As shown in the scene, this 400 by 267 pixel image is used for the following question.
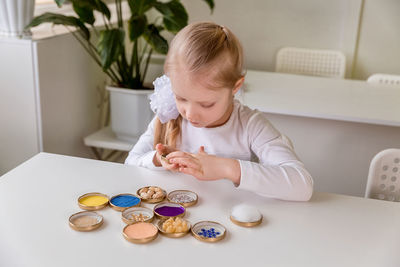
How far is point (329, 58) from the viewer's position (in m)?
3.12

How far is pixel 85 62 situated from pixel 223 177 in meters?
1.67

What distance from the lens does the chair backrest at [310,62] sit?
311 cm

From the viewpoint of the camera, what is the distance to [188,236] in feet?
3.33

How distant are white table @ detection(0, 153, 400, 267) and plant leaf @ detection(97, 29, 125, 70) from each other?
0.96m

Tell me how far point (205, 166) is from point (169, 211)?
0.47 ft

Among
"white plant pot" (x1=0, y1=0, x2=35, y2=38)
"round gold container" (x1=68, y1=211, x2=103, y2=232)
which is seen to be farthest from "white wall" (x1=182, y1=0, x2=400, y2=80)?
"round gold container" (x1=68, y1=211, x2=103, y2=232)

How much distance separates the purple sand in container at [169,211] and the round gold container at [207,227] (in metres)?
0.07

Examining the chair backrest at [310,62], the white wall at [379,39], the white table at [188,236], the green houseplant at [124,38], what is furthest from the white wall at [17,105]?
the white wall at [379,39]

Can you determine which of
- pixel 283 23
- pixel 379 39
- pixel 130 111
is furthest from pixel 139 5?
pixel 379 39

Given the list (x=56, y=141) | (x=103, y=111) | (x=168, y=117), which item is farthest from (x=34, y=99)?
(x=168, y=117)

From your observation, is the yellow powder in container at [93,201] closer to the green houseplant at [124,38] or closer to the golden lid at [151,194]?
the golden lid at [151,194]

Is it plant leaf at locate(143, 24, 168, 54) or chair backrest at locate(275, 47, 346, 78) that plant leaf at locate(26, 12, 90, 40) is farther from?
chair backrest at locate(275, 47, 346, 78)

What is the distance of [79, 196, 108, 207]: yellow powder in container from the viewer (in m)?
1.13

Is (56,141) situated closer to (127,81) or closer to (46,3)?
(127,81)
